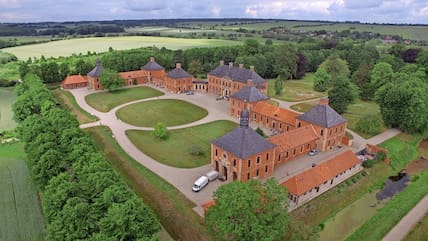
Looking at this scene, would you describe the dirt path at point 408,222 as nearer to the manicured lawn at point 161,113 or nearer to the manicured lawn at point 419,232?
the manicured lawn at point 419,232

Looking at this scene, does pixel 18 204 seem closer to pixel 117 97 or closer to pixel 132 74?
pixel 117 97

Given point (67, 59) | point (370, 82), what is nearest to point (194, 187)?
point (370, 82)

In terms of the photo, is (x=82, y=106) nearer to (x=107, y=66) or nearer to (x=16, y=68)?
(x=107, y=66)

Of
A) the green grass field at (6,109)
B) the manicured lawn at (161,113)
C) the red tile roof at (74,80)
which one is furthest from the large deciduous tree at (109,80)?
the green grass field at (6,109)

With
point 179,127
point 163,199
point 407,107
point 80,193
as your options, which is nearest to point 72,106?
point 179,127

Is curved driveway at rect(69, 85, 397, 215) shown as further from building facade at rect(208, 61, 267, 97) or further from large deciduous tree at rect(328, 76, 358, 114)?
large deciduous tree at rect(328, 76, 358, 114)

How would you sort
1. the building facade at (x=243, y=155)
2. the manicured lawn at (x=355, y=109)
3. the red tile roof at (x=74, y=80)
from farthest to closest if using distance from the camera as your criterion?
1. the red tile roof at (x=74, y=80)
2. the manicured lawn at (x=355, y=109)
3. the building facade at (x=243, y=155)
